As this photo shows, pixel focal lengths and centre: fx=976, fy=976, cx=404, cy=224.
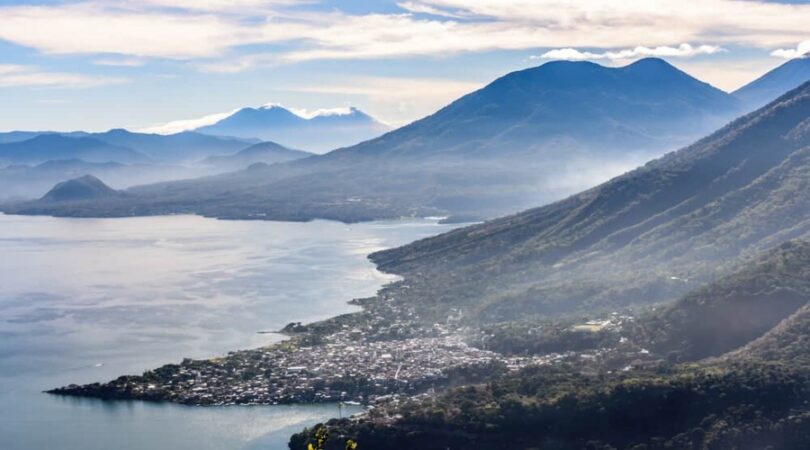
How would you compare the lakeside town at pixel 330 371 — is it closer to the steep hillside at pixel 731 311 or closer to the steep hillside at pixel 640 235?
the steep hillside at pixel 731 311

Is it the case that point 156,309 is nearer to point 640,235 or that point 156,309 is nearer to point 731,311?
point 640,235

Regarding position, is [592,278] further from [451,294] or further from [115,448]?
[115,448]

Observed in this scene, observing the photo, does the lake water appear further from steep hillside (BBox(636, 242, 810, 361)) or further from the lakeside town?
steep hillside (BBox(636, 242, 810, 361))

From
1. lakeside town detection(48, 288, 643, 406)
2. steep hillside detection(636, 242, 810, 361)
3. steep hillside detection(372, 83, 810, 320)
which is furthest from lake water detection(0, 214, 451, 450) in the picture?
steep hillside detection(636, 242, 810, 361)

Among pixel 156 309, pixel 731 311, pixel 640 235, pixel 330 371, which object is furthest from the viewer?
pixel 640 235

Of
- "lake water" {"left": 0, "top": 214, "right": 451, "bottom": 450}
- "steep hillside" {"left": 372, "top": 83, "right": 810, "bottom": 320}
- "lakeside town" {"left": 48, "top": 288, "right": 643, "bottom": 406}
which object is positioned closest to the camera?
"lake water" {"left": 0, "top": 214, "right": 451, "bottom": 450}

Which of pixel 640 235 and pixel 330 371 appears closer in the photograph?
pixel 330 371

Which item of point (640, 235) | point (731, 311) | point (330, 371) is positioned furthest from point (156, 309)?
point (731, 311)

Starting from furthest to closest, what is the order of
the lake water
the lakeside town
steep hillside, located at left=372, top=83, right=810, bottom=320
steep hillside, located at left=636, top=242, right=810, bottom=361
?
steep hillside, located at left=372, top=83, right=810, bottom=320
steep hillside, located at left=636, top=242, right=810, bottom=361
the lakeside town
the lake water
